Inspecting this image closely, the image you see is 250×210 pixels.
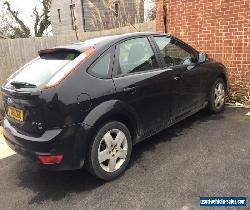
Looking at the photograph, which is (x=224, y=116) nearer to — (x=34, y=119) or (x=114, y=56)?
(x=114, y=56)

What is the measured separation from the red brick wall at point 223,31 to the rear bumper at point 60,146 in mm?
4108

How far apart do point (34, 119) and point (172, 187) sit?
164cm

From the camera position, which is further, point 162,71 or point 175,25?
point 175,25

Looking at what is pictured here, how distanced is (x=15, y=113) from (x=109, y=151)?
3.79ft

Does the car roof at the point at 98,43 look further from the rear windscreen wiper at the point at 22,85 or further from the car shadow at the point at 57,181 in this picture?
the car shadow at the point at 57,181

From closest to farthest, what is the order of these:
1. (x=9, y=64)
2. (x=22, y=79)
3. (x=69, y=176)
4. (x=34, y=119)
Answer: (x=34, y=119) < (x=22, y=79) < (x=69, y=176) < (x=9, y=64)

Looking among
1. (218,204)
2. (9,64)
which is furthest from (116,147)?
(9,64)

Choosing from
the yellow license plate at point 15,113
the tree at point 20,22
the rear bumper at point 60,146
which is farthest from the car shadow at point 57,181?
the tree at point 20,22

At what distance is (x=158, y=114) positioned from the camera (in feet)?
13.7

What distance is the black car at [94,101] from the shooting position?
311 centimetres

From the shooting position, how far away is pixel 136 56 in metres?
3.98

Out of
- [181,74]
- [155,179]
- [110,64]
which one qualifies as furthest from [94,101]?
[181,74]

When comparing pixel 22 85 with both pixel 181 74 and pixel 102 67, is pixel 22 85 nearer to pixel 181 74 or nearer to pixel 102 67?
pixel 102 67

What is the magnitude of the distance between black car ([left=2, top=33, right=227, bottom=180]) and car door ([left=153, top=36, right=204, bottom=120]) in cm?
2
